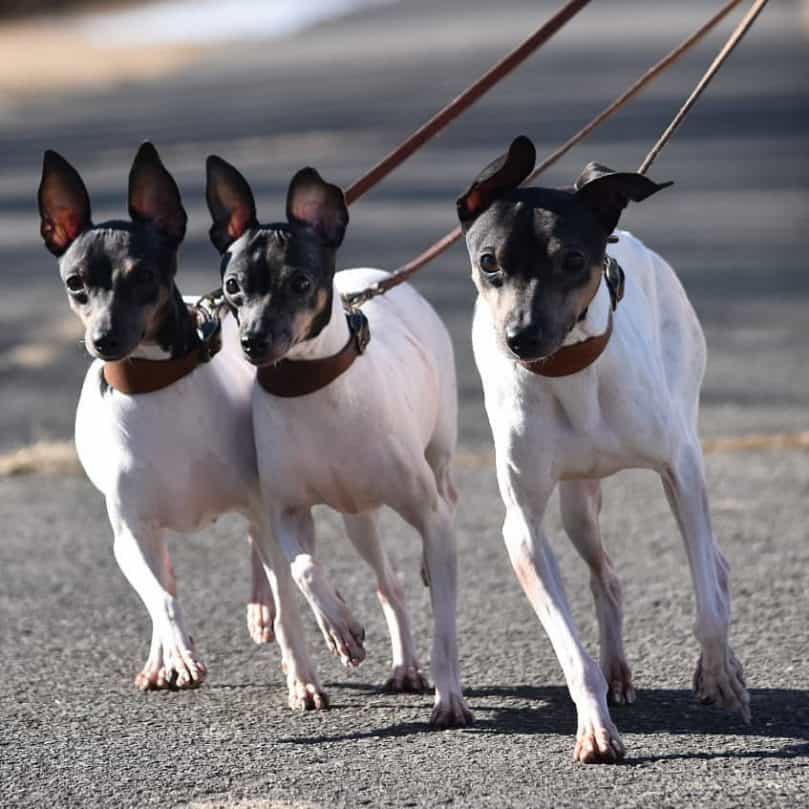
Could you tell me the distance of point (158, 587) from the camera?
20.6 ft

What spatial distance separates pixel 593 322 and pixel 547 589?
0.71 m

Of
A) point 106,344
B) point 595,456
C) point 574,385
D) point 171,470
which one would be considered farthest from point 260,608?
point 574,385

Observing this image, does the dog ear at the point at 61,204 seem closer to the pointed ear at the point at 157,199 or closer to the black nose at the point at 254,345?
the pointed ear at the point at 157,199

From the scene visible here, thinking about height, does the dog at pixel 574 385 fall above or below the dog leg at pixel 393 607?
above

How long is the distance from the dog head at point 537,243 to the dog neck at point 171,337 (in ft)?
3.17

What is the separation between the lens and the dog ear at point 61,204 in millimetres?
6102

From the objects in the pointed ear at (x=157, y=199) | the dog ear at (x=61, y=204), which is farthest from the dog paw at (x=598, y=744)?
the dog ear at (x=61, y=204)

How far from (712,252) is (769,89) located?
12.7 metres

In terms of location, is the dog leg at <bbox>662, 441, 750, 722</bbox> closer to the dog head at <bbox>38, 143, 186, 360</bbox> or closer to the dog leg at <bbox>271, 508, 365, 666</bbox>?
the dog leg at <bbox>271, 508, 365, 666</bbox>

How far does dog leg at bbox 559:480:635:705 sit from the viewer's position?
6.20m

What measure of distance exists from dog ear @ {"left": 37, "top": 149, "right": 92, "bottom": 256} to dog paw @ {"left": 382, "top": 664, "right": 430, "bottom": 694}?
1.53m

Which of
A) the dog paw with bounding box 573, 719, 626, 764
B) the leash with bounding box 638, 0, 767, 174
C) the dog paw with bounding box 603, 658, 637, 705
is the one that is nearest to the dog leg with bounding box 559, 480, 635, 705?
the dog paw with bounding box 603, 658, 637, 705

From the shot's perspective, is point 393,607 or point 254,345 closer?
point 254,345

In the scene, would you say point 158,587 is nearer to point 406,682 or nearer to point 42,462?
point 406,682
